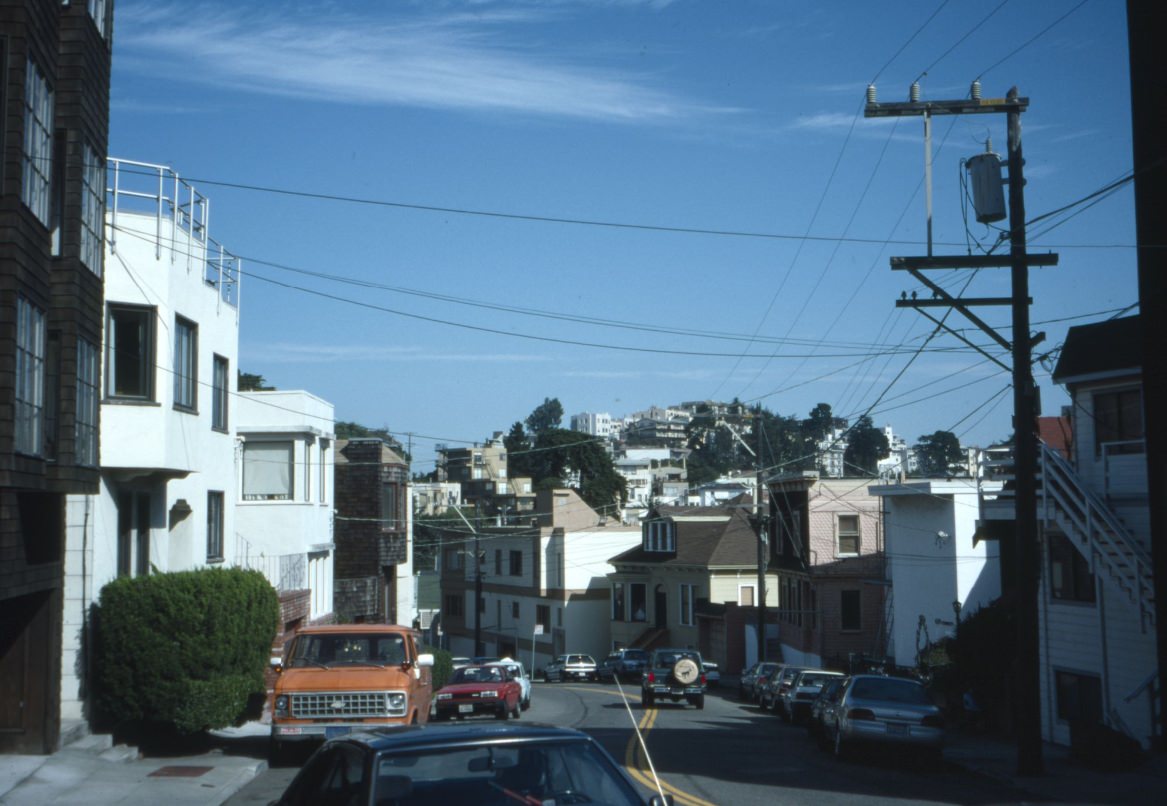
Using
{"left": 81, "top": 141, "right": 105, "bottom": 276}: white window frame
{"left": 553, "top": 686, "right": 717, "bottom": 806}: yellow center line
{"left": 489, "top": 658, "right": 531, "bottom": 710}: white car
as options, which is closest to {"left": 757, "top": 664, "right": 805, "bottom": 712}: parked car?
{"left": 489, "top": 658, "right": 531, "bottom": 710}: white car

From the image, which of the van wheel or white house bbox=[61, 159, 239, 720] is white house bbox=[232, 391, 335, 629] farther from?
the van wheel

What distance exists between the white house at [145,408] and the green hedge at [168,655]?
514 mm

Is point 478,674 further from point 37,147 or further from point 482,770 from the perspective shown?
point 482,770

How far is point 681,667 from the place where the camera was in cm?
3534

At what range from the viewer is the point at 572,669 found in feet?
195

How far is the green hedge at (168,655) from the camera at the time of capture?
19297 mm

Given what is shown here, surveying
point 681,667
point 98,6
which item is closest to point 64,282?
point 98,6

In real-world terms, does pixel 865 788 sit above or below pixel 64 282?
below

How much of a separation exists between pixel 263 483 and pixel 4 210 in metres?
21.0

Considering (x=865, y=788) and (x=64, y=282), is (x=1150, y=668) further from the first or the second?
(x=64, y=282)

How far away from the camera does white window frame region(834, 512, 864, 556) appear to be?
169 ft

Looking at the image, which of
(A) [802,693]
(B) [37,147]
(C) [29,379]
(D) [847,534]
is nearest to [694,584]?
(D) [847,534]

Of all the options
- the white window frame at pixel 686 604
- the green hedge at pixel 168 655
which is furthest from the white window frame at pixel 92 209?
the white window frame at pixel 686 604

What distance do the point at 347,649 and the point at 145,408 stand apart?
6491 millimetres
